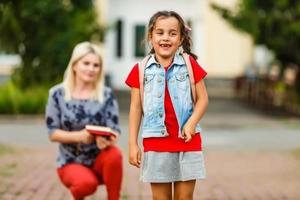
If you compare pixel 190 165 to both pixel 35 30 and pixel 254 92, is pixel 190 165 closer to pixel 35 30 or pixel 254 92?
pixel 35 30

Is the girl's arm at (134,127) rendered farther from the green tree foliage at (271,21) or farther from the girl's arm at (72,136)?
the green tree foliage at (271,21)

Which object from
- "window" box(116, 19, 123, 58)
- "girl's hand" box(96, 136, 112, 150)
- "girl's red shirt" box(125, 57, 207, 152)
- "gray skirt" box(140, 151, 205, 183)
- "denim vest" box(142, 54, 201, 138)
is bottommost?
"window" box(116, 19, 123, 58)

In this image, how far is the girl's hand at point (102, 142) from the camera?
6.18 m

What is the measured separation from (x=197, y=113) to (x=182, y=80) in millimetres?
220

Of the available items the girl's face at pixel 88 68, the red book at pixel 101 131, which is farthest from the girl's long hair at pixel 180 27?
the girl's face at pixel 88 68

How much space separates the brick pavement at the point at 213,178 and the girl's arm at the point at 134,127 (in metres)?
3.34

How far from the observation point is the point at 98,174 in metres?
6.41

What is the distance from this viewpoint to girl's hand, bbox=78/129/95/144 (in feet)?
20.2

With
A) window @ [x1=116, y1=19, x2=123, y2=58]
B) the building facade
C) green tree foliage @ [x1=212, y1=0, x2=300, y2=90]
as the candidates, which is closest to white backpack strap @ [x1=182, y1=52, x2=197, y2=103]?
green tree foliage @ [x1=212, y1=0, x2=300, y2=90]

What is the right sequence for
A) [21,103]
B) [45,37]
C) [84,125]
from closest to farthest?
[84,125]
[21,103]
[45,37]

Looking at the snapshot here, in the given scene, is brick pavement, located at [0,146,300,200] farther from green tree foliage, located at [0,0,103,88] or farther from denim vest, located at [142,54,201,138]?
green tree foliage, located at [0,0,103,88]

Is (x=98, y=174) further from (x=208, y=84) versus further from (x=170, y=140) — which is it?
(x=208, y=84)

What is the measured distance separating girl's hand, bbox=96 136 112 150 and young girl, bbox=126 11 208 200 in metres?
1.25

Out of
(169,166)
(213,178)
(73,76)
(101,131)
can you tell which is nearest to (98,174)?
(101,131)
